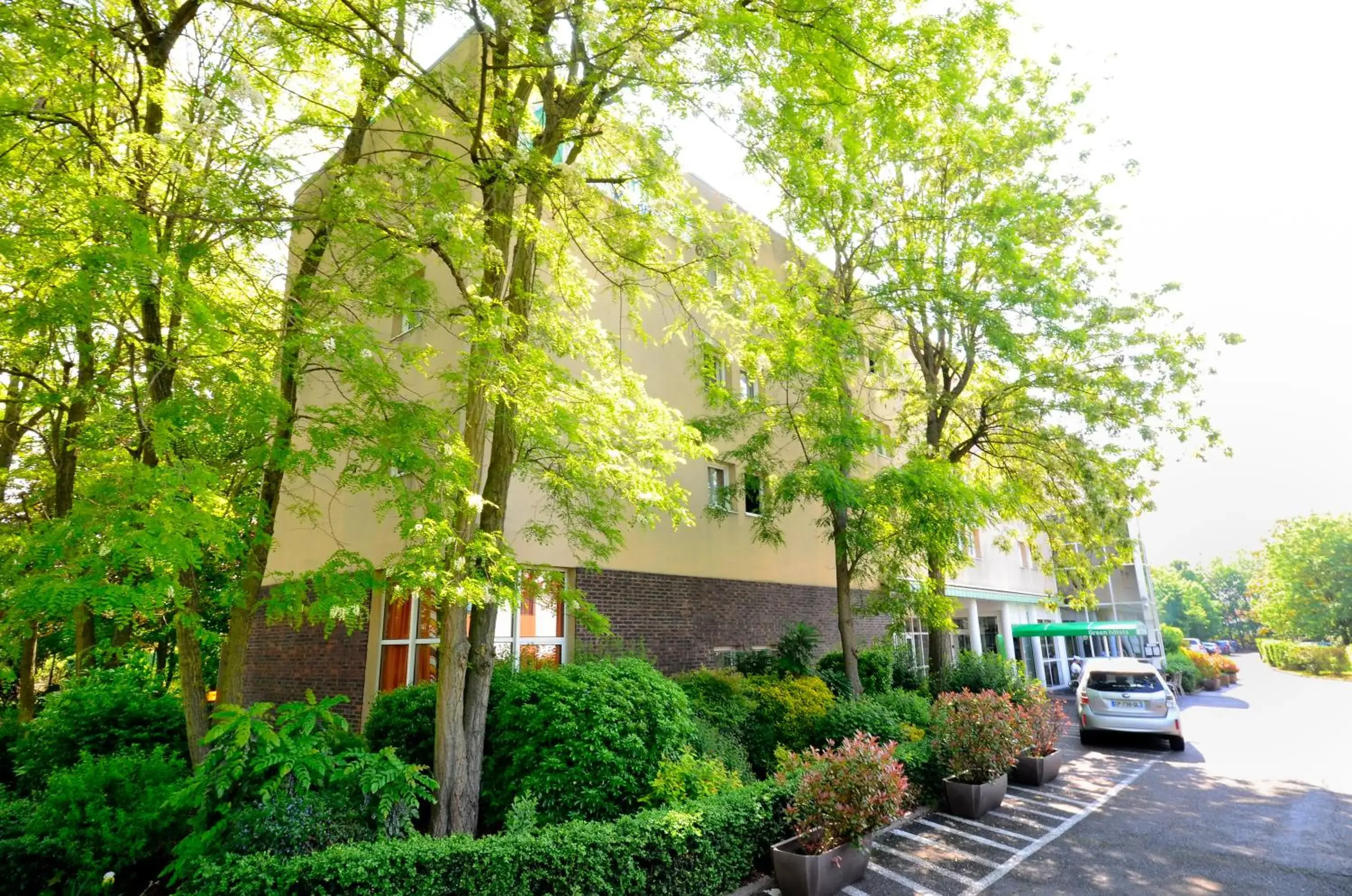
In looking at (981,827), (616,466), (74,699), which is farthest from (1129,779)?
(74,699)

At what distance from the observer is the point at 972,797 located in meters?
8.45

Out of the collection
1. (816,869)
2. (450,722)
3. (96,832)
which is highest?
(450,722)

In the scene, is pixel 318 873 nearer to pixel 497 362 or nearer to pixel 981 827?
pixel 497 362

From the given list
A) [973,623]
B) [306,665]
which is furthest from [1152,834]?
[973,623]

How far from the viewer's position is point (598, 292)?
38.9 ft

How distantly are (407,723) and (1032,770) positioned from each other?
30.2 feet

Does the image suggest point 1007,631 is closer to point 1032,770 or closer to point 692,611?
point 1032,770

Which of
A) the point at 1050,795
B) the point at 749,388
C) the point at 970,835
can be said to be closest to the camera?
the point at 970,835

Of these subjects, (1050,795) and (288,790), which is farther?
(1050,795)

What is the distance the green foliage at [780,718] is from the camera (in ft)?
31.8

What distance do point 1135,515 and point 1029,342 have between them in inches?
193

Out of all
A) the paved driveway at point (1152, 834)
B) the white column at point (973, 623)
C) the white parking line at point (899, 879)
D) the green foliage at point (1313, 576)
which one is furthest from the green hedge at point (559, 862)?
the green foliage at point (1313, 576)

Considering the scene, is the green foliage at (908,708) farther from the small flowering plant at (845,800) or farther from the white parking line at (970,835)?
the small flowering plant at (845,800)

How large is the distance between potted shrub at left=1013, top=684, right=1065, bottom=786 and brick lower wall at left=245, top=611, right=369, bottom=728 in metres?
9.83
